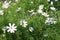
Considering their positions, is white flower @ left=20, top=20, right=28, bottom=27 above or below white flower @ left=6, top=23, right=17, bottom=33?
above

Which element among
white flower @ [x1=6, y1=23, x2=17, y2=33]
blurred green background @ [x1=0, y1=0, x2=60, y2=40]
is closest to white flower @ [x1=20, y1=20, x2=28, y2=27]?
blurred green background @ [x1=0, y1=0, x2=60, y2=40]

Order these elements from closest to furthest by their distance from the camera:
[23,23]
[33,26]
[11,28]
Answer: [11,28]
[23,23]
[33,26]

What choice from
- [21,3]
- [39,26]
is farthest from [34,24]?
[21,3]

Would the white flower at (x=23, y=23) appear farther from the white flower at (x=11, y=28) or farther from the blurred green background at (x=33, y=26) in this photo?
the white flower at (x=11, y=28)

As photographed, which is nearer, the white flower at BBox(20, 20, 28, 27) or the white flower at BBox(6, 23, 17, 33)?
the white flower at BBox(6, 23, 17, 33)

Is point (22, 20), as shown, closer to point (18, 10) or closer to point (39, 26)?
point (39, 26)

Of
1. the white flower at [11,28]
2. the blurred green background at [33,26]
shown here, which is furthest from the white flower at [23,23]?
the white flower at [11,28]

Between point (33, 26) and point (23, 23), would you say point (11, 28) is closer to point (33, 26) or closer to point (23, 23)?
point (23, 23)

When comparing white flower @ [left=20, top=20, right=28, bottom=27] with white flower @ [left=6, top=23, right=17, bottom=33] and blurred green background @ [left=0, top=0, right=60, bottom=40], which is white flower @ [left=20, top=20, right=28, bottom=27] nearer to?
blurred green background @ [left=0, top=0, right=60, bottom=40]

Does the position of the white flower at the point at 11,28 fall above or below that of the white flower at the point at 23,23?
below

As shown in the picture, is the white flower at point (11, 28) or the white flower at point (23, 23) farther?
the white flower at point (23, 23)

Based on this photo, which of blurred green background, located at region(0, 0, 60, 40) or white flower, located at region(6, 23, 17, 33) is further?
blurred green background, located at region(0, 0, 60, 40)

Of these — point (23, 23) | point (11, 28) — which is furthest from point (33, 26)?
point (11, 28)
